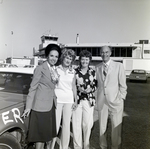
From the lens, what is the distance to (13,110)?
2025 millimetres

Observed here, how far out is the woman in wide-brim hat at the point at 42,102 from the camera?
2207 mm

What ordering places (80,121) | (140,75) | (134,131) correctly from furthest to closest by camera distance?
(140,75) < (134,131) < (80,121)

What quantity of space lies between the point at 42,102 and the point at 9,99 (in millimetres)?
500

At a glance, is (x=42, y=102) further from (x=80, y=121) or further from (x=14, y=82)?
(x=14, y=82)

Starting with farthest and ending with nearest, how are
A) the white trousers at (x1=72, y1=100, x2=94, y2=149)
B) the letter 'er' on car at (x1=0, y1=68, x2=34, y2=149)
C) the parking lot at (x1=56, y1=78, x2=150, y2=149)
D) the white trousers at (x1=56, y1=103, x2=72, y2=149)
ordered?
the parking lot at (x1=56, y1=78, x2=150, y2=149)
the white trousers at (x1=72, y1=100, x2=94, y2=149)
the white trousers at (x1=56, y1=103, x2=72, y2=149)
the letter 'er' on car at (x1=0, y1=68, x2=34, y2=149)

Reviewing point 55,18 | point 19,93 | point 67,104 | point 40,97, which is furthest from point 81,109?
point 55,18

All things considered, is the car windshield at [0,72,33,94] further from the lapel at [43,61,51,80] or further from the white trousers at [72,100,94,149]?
the white trousers at [72,100,94,149]

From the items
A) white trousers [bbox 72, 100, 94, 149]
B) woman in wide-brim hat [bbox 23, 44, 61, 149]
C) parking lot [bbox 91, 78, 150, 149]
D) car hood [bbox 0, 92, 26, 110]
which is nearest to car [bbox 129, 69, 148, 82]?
parking lot [bbox 91, 78, 150, 149]

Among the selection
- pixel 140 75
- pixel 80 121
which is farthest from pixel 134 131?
pixel 140 75

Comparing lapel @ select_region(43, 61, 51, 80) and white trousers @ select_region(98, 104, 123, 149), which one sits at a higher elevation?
lapel @ select_region(43, 61, 51, 80)

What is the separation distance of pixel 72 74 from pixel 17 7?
1.25m

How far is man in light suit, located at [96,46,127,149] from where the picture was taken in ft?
8.87

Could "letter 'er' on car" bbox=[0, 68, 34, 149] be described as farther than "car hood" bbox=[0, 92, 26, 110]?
No

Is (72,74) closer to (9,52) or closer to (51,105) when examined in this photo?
(51,105)
